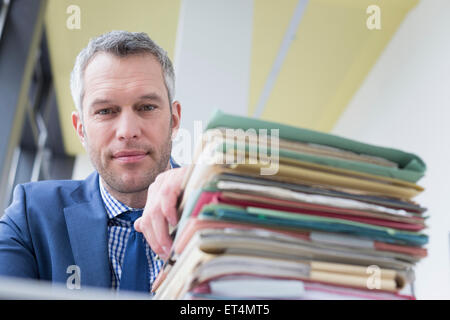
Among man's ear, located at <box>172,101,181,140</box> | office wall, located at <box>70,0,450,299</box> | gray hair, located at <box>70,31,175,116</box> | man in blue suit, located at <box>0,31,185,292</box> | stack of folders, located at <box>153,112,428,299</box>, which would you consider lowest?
stack of folders, located at <box>153,112,428,299</box>

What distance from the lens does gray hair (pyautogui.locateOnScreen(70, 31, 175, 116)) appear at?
1.15 meters

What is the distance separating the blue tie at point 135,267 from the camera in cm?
78

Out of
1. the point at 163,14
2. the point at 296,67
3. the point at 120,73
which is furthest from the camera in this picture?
the point at 296,67

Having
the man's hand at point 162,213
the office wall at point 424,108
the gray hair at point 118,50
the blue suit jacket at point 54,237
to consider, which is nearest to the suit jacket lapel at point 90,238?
the blue suit jacket at point 54,237

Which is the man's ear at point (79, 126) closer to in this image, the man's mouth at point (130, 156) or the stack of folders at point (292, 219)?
the man's mouth at point (130, 156)

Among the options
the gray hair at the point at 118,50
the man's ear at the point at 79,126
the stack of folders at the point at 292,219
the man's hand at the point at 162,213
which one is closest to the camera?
the stack of folders at the point at 292,219

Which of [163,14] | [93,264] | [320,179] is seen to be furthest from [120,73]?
[163,14]

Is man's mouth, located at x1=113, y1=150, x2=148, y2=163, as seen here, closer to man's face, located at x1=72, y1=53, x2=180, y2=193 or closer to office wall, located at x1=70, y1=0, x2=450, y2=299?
man's face, located at x1=72, y1=53, x2=180, y2=193

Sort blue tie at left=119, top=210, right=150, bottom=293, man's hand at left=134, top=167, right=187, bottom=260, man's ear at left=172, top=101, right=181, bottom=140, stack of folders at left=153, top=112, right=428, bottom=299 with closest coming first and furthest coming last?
1. stack of folders at left=153, top=112, right=428, bottom=299
2. man's hand at left=134, top=167, right=187, bottom=260
3. blue tie at left=119, top=210, right=150, bottom=293
4. man's ear at left=172, top=101, right=181, bottom=140

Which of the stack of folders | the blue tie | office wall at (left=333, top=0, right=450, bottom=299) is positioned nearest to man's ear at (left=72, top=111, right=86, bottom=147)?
the blue tie

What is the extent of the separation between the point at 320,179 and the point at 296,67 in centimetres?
399

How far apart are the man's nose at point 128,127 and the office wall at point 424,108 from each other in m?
2.16

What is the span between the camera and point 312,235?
41 cm
